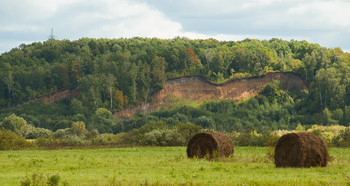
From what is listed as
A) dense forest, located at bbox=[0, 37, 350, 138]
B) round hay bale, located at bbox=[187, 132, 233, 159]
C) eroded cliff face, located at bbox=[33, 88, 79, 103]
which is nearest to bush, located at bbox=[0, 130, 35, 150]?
round hay bale, located at bbox=[187, 132, 233, 159]

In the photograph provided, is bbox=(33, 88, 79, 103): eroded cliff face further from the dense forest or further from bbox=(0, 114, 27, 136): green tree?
bbox=(0, 114, 27, 136): green tree

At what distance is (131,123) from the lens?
10369 cm

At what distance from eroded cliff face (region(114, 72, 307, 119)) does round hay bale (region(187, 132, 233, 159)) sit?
8148 cm

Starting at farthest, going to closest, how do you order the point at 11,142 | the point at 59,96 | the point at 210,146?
the point at 59,96 < the point at 11,142 < the point at 210,146

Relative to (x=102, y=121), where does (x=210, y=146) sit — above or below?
below

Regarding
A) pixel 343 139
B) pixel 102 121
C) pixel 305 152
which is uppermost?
pixel 102 121

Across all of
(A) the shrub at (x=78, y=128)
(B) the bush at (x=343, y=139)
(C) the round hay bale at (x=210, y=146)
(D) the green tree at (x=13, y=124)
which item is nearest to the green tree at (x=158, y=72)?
(A) the shrub at (x=78, y=128)

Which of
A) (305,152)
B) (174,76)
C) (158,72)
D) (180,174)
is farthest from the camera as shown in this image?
(174,76)

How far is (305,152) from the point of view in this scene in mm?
28812

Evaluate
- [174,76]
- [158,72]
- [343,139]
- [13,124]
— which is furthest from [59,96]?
[343,139]

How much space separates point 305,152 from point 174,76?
94587mm

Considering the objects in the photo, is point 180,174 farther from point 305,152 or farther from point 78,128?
point 78,128

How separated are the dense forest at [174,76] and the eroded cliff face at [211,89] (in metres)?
1.47

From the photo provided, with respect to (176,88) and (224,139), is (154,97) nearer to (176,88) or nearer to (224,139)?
(176,88)
